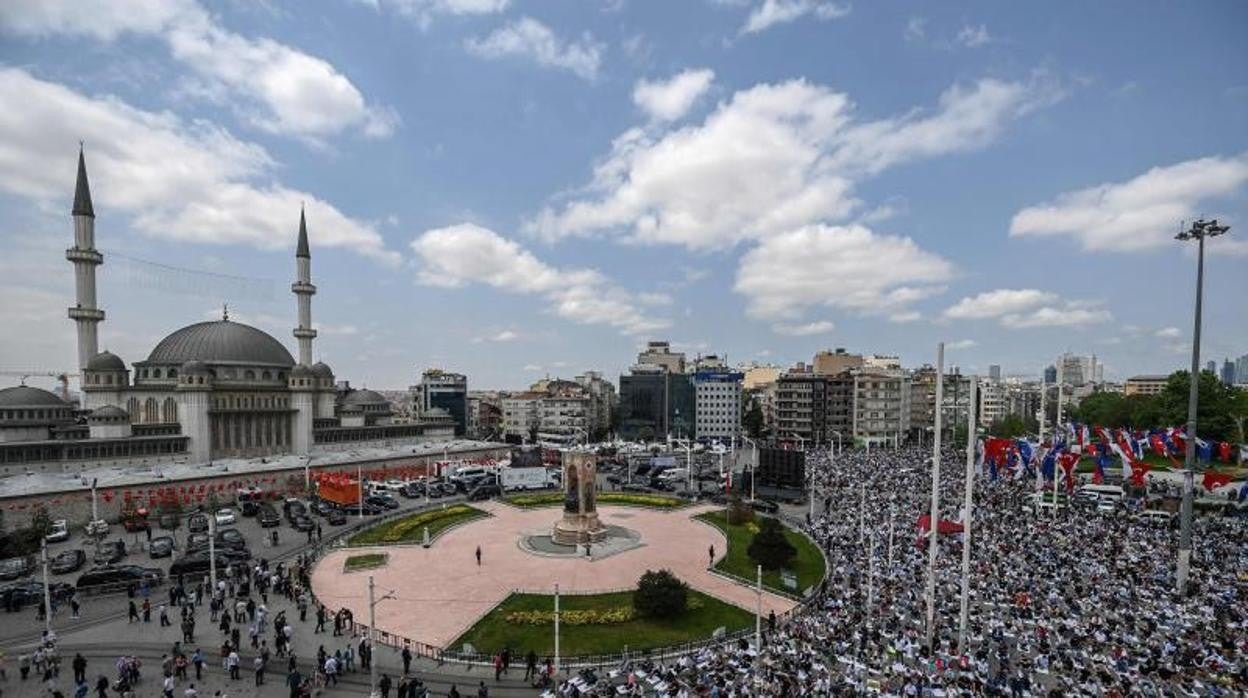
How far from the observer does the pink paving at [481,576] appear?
28188mm

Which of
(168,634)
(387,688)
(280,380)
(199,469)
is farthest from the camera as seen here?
(280,380)

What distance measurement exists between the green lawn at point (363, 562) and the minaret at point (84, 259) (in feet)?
154

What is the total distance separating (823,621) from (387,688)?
55.4 ft

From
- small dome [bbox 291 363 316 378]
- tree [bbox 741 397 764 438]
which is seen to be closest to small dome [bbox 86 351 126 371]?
small dome [bbox 291 363 316 378]

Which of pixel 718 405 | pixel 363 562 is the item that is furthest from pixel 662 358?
pixel 363 562

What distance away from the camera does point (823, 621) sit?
84.4 ft

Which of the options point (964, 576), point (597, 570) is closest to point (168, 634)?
point (597, 570)

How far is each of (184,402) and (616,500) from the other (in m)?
44.7

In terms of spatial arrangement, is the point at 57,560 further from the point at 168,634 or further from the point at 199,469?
the point at 199,469

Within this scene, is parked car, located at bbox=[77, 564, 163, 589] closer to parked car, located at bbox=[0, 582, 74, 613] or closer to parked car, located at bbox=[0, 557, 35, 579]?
parked car, located at bbox=[0, 582, 74, 613]

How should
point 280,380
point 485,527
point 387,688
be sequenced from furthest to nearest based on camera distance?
point 280,380
point 485,527
point 387,688

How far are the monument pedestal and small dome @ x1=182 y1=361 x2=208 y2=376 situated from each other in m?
45.5

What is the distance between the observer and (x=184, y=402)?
62.2 metres

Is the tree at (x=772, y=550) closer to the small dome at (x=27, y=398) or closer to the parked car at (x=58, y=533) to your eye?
the parked car at (x=58, y=533)
